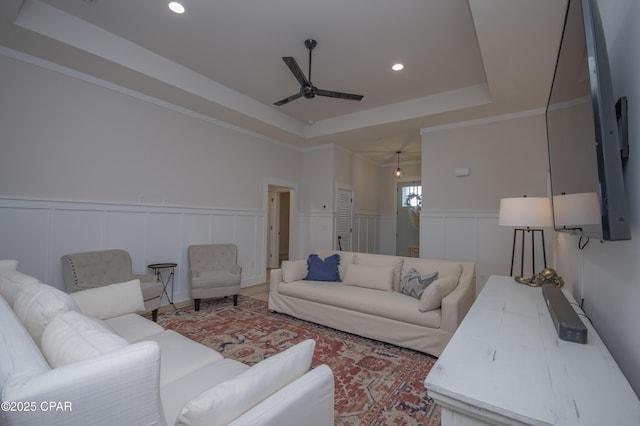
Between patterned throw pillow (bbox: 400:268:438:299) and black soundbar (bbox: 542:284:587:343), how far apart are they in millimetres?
1513

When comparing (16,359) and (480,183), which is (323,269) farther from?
→ (16,359)

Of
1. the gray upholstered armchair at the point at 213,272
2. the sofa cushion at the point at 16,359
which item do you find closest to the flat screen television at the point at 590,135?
the sofa cushion at the point at 16,359

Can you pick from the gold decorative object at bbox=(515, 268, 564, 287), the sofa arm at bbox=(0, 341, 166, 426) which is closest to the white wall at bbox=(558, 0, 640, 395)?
the gold decorative object at bbox=(515, 268, 564, 287)

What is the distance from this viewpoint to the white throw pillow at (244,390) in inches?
33.0

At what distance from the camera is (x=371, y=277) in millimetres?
3434

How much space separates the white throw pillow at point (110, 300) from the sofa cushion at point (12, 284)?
477 millimetres

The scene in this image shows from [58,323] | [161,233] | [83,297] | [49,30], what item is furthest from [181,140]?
[58,323]

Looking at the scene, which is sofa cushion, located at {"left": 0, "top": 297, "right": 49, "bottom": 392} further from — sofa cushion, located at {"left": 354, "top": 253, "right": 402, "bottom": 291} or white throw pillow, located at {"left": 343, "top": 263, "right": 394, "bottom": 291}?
sofa cushion, located at {"left": 354, "top": 253, "right": 402, "bottom": 291}

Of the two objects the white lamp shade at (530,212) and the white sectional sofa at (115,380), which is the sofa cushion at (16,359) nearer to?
the white sectional sofa at (115,380)

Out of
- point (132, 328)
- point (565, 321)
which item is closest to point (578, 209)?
point (565, 321)

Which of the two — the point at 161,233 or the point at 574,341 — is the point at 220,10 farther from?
the point at 574,341

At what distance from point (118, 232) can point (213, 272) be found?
4.33ft

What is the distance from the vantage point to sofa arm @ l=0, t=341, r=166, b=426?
618 millimetres

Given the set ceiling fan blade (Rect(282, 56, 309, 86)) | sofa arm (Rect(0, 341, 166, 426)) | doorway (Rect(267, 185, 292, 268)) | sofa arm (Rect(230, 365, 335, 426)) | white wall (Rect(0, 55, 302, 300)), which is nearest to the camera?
sofa arm (Rect(0, 341, 166, 426))
